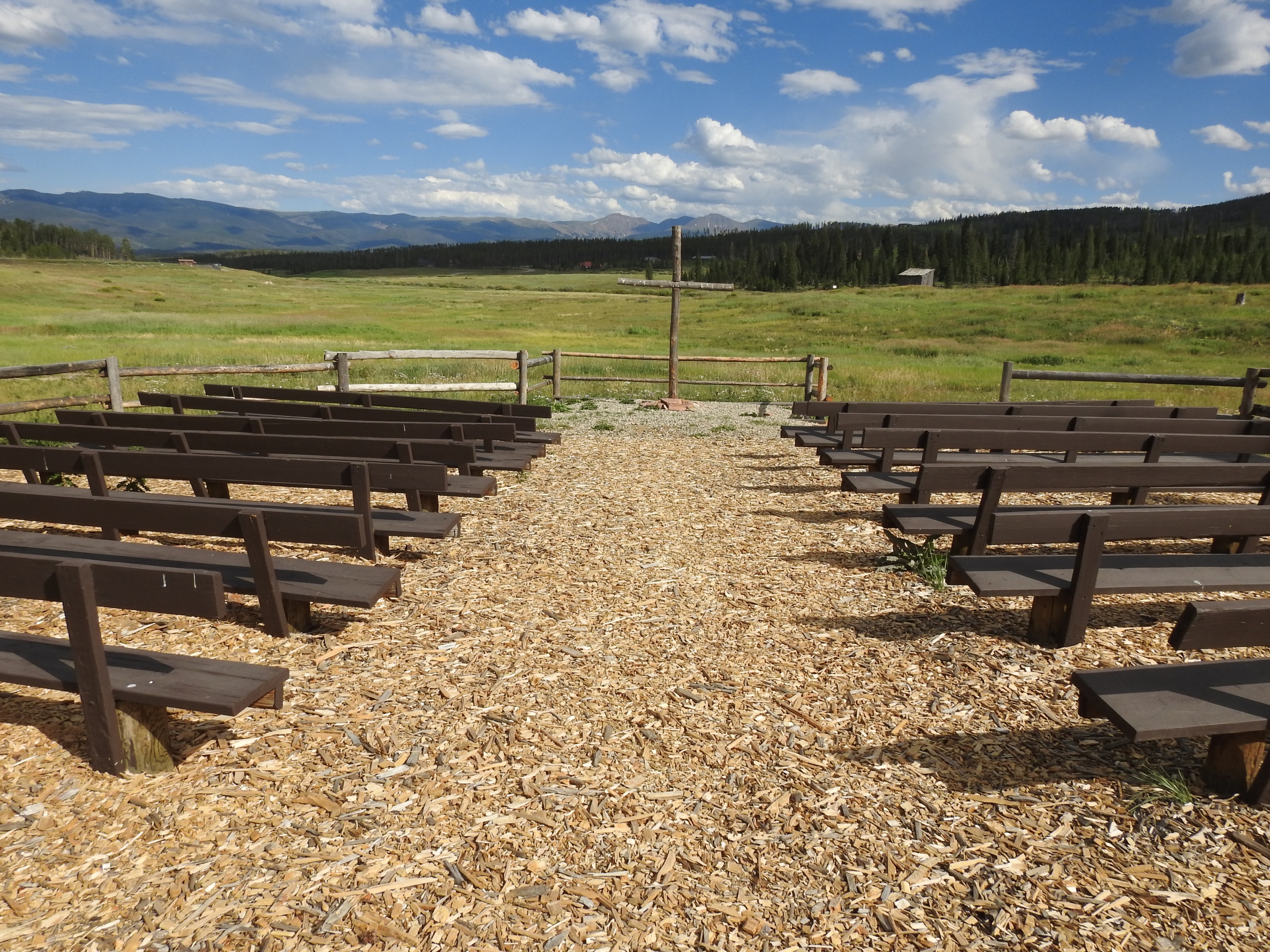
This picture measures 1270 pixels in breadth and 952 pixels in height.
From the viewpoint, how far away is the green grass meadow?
24375 millimetres

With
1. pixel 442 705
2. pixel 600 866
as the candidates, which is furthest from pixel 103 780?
pixel 600 866

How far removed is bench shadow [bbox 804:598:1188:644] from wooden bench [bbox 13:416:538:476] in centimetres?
359

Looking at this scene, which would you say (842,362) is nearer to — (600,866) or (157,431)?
(157,431)

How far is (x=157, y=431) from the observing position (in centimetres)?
725

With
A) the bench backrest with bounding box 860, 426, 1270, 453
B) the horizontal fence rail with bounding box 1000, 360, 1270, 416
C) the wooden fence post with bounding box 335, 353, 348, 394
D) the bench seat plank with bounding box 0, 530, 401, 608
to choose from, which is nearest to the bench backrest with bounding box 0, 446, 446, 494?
the bench seat plank with bounding box 0, 530, 401, 608

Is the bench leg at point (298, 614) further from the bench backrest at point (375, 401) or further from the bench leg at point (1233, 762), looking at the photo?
the bench leg at point (1233, 762)

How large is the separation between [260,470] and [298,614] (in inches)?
48.7

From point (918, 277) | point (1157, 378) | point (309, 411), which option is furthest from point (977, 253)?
point (309, 411)

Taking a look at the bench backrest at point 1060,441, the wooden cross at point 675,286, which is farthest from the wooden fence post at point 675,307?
the bench backrest at point 1060,441

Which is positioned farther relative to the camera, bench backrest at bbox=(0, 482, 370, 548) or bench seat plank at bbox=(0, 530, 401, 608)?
bench seat plank at bbox=(0, 530, 401, 608)

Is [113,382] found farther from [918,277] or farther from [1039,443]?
[918,277]

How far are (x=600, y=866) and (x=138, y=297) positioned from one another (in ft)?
241

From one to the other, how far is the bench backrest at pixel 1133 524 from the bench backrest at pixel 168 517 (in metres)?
4.12

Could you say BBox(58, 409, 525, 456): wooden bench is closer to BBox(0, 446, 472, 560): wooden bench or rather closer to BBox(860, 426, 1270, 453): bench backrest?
BBox(0, 446, 472, 560): wooden bench
